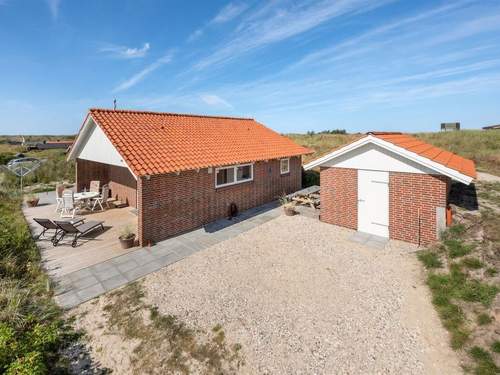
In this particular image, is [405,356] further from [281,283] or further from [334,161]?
[334,161]

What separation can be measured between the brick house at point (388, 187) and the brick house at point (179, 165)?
12.8 feet

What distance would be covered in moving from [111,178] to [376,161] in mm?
14961

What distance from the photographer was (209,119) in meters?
17.1

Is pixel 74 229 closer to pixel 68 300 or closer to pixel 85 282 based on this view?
pixel 85 282

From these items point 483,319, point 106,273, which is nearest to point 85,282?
point 106,273

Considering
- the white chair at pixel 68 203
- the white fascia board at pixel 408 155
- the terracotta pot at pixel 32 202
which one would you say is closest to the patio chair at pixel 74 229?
the white chair at pixel 68 203

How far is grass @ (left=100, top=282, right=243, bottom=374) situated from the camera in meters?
4.67

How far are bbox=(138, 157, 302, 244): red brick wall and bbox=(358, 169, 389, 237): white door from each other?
5634 mm

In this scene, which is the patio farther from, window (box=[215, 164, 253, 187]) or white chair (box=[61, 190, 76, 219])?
window (box=[215, 164, 253, 187])

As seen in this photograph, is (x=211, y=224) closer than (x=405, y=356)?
No

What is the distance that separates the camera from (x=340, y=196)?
11484 millimetres

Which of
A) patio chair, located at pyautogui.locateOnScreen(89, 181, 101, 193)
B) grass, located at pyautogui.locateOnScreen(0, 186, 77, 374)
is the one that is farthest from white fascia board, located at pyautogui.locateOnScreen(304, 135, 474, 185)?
patio chair, located at pyautogui.locateOnScreen(89, 181, 101, 193)

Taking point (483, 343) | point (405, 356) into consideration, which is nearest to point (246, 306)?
point (405, 356)

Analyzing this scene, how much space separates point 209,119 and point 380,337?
14940 millimetres
